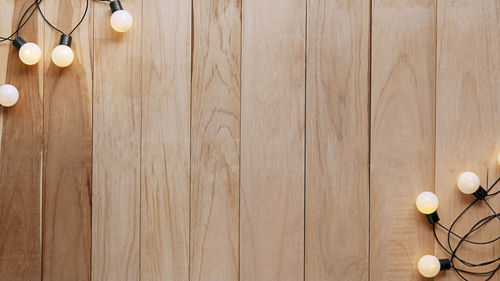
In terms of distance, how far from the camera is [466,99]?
88cm

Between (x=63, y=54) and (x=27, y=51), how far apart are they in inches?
2.8

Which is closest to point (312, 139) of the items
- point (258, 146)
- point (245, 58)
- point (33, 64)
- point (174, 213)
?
point (258, 146)

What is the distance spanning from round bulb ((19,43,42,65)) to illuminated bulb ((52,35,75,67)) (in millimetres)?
33

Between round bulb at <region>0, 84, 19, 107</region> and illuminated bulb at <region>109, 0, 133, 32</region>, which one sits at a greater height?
illuminated bulb at <region>109, 0, 133, 32</region>

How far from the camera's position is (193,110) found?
0.85 m

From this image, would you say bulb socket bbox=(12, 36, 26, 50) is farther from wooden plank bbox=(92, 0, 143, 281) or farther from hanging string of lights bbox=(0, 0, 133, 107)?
wooden plank bbox=(92, 0, 143, 281)

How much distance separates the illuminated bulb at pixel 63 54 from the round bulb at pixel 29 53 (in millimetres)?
33

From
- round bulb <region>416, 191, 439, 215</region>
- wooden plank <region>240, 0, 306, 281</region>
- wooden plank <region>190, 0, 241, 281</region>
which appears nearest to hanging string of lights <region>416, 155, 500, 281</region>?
round bulb <region>416, 191, 439, 215</region>

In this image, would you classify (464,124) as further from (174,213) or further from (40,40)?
(40,40)

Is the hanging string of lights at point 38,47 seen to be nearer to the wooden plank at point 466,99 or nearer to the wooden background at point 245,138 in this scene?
the wooden background at point 245,138

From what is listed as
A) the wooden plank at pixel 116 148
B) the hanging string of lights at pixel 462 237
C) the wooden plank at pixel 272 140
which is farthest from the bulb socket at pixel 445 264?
the wooden plank at pixel 116 148

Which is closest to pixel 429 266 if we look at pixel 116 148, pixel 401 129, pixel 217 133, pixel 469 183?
pixel 469 183

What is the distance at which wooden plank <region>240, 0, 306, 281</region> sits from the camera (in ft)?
2.81

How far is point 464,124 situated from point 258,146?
46 centimetres
